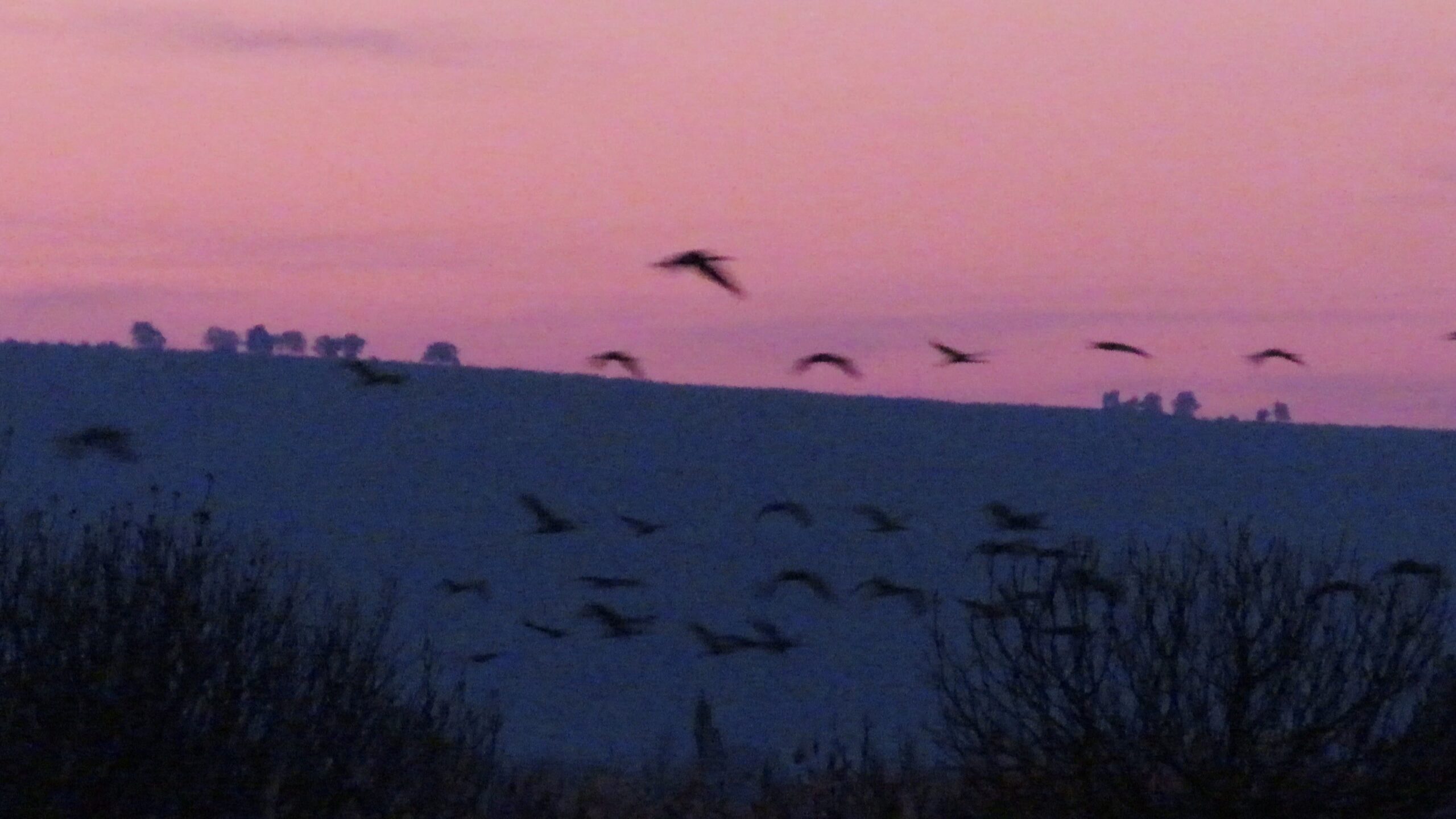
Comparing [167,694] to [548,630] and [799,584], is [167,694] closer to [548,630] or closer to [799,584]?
[548,630]

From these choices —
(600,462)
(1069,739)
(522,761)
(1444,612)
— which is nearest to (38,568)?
(1069,739)

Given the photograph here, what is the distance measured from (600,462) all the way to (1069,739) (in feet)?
63.4

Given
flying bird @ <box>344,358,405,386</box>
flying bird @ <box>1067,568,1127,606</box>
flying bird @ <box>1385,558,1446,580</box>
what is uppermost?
flying bird @ <box>344,358,405,386</box>

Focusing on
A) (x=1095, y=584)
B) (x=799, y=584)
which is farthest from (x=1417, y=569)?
(x=799, y=584)

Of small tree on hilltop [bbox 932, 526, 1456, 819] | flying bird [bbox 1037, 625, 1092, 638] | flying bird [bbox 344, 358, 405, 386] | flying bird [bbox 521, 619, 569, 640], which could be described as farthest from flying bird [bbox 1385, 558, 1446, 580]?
flying bird [bbox 344, 358, 405, 386]

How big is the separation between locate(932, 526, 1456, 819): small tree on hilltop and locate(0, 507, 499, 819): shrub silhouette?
11.3ft

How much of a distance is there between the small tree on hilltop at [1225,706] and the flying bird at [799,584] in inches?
65.6

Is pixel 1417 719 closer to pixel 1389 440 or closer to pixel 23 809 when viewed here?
pixel 23 809

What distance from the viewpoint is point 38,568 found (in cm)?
1242

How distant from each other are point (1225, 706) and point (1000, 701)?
1367 millimetres

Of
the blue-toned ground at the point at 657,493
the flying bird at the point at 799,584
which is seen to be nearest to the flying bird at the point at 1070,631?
the flying bird at the point at 799,584

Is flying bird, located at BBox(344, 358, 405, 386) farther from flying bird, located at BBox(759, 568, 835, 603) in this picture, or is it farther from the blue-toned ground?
the blue-toned ground

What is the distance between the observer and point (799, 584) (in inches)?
1126

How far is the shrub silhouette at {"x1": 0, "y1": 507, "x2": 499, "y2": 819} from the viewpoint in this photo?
11484 mm
